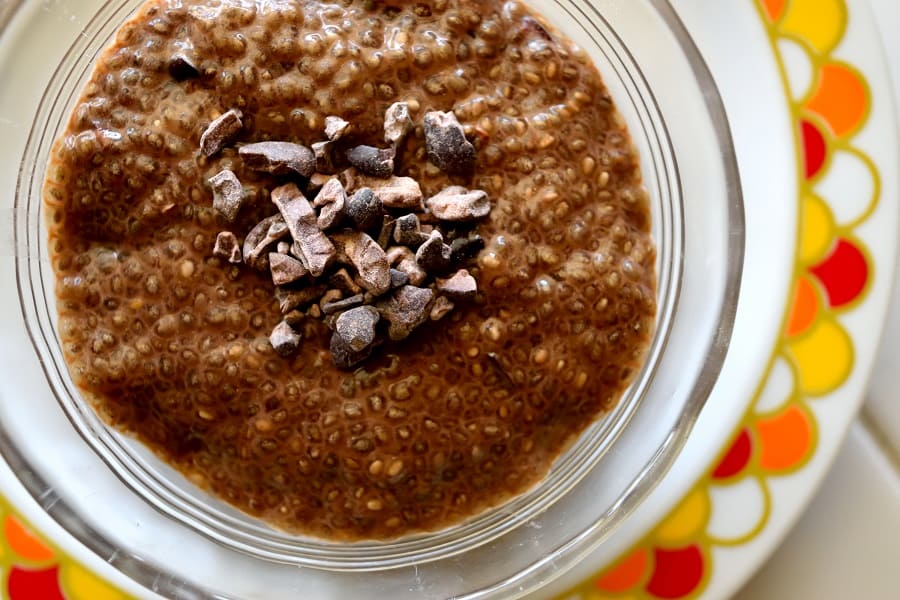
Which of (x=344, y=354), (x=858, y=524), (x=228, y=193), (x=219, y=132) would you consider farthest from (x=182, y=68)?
(x=858, y=524)

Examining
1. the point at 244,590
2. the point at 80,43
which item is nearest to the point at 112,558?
the point at 244,590

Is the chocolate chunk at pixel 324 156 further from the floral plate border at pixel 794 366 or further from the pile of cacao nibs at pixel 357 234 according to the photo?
the floral plate border at pixel 794 366

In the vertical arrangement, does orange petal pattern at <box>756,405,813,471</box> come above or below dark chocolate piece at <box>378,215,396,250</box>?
below

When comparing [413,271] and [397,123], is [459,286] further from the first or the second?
[397,123]

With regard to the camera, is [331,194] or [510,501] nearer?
[331,194]

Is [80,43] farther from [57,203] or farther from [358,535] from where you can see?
[358,535]

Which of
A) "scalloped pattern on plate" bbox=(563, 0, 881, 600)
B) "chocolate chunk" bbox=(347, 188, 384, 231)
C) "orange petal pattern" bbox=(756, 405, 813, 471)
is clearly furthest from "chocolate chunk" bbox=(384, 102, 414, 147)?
"orange petal pattern" bbox=(756, 405, 813, 471)

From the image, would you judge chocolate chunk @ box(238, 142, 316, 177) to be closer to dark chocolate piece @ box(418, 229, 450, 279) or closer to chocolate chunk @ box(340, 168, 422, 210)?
chocolate chunk @ box(340, 168, 422, 210)

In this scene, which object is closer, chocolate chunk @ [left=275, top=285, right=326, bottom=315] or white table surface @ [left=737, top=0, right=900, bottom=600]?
chocolate chunk @ [left=275, top=285, right=326, bottom=315]
